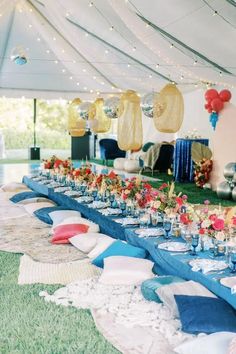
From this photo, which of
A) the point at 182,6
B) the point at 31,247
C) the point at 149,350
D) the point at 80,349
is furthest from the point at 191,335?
the point at 182,6

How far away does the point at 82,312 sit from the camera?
3.62 m

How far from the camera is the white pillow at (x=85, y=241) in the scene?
522cm

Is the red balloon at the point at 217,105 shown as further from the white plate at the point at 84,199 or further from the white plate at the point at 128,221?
the white plate at the point at 128,221

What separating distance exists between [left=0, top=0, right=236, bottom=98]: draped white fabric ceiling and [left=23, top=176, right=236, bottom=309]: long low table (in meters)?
2.77

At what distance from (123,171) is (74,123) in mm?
2648

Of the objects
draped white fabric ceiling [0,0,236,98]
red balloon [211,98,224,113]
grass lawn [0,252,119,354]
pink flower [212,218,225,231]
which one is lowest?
grass lawn [0,252,119,354]

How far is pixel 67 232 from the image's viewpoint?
5.67 metres

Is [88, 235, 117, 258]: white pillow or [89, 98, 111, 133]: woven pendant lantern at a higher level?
[89, 98, 111, 133]: woven pendant lantern

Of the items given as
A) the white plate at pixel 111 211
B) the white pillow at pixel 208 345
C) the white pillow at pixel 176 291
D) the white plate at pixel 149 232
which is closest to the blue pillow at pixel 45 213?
the white plate at pixel 111 211

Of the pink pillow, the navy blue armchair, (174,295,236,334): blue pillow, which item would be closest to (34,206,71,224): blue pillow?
the pink pillow

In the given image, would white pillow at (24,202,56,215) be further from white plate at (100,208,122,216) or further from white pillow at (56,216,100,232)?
white plate at (100,208,122,216)

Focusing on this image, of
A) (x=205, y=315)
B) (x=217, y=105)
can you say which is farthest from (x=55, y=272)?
(x=217, y=105)

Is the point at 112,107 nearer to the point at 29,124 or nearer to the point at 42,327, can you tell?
the point at 42,327

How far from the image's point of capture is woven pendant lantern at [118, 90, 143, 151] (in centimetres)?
927
